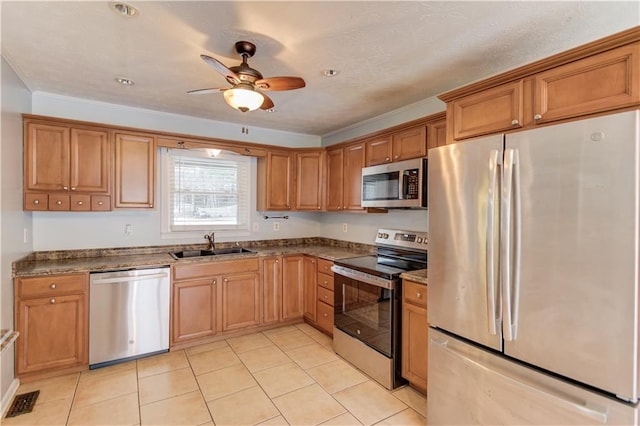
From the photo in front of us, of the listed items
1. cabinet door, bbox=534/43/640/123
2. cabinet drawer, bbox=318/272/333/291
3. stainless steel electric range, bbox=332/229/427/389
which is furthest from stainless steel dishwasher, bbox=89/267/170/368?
cabinet door, bbox=534/43/640/123

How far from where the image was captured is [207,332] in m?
3.38

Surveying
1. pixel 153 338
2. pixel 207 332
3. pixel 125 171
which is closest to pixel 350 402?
pixel 207 332

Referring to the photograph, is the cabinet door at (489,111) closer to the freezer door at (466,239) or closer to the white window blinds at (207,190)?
the freezer door at (466,239)

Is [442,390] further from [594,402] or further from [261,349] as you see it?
[261,349]

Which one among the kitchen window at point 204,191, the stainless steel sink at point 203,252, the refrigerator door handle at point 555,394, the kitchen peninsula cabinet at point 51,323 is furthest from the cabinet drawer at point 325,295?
the kitchen peninsula cabinet at point 51,323

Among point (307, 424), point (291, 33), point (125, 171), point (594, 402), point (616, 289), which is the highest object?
point (291, 33)

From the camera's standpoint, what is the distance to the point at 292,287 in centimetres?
392

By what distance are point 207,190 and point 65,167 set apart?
1439 mm

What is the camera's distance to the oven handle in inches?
101

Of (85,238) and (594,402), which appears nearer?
(594,402)

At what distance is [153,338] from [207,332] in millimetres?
521

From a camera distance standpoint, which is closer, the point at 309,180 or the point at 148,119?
the point at 148,119

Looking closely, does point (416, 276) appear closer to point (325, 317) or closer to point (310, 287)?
point (325, 317)

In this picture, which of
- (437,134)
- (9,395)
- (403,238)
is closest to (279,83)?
(437,134)
